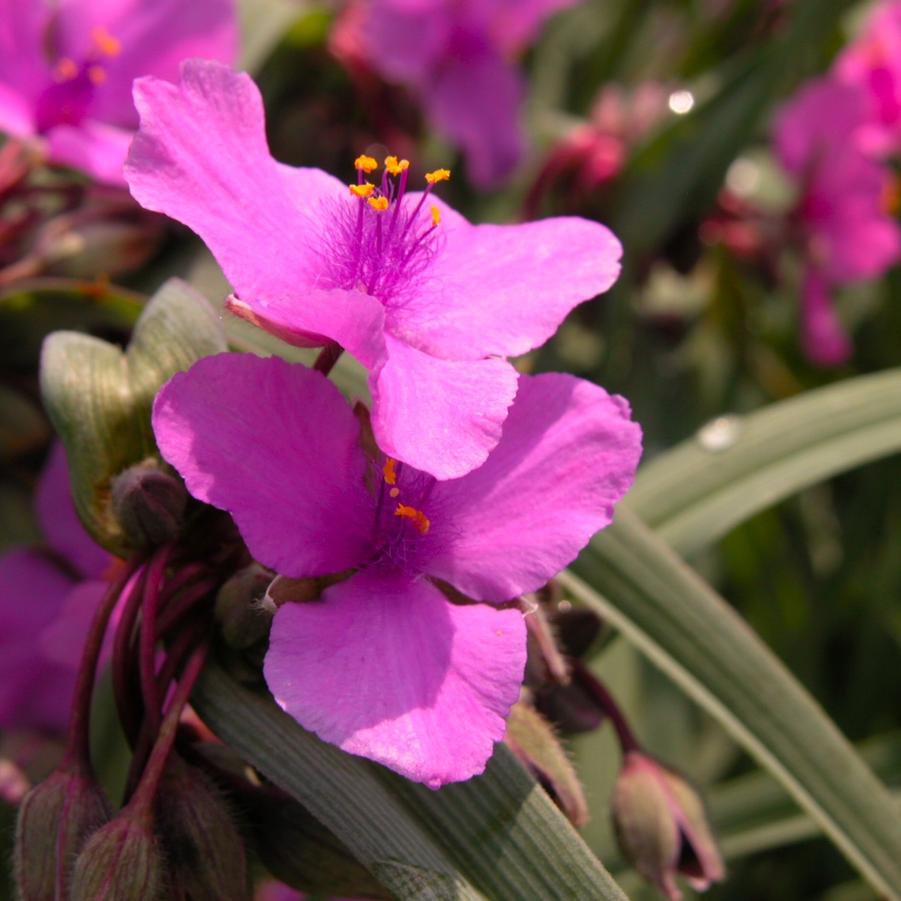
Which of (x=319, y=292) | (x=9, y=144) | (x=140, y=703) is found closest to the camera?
(x=319, y=292)

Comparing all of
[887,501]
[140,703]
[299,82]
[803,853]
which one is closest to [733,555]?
[887,501]

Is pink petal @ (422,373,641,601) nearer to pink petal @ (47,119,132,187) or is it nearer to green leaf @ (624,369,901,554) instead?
green leaf @ (624,369,901,554)

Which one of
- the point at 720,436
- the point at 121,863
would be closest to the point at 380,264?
the point at 121,863

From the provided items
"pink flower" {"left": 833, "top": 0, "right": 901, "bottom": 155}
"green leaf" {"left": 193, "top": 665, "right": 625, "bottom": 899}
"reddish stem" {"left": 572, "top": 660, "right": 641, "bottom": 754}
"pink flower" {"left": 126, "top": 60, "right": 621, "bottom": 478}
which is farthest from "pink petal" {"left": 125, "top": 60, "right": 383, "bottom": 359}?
"pink flower" {"left": 833, "top": 0, "right": 901, "bottom": 155}

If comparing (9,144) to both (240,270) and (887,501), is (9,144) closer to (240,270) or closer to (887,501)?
(240,270)

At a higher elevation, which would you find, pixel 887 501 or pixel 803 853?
pixel 887 501

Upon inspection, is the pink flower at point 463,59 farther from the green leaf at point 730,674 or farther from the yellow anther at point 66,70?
the green leaf at point 730,674

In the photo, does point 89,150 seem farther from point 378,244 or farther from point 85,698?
point 85,698
